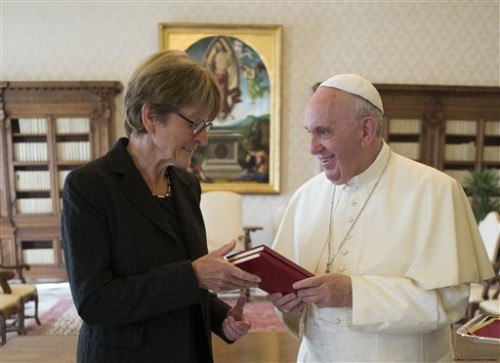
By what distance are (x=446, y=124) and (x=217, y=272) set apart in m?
5.29

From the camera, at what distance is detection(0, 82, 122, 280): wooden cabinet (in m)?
5.35

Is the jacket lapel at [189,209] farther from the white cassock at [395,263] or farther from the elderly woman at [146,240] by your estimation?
the white cassock at [395,263]

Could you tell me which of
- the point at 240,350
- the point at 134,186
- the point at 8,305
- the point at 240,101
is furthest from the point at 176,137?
the point at 240,101

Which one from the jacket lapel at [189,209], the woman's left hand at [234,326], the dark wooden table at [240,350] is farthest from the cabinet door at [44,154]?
the woman's left hand at [234,326]

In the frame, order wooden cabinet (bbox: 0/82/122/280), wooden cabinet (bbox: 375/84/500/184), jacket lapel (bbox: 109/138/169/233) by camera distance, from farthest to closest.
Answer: wooden cabinet (bbox: 375/84/500/184)
wooden cabinet (bbox: 0/82/122/280)
jacket lapel (bbox: 109/138/169/233)

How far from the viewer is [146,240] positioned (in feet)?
3.78

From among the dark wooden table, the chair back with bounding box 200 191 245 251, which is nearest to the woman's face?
the dark wooden table

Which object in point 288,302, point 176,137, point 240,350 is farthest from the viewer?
point 240,350

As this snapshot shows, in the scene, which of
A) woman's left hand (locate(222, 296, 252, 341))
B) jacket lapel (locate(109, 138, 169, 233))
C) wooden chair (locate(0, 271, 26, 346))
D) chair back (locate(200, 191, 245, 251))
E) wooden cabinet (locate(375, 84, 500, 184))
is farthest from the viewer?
wooden cabinet (locate(375, 84, 500, 184))

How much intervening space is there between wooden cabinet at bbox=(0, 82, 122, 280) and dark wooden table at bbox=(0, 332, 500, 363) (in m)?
3.35

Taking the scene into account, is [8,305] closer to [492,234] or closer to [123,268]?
[123,268]

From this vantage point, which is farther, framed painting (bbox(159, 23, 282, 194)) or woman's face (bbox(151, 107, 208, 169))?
framed painting (bbox(159, 23, 282, 194))

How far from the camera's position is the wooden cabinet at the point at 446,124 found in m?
5.46

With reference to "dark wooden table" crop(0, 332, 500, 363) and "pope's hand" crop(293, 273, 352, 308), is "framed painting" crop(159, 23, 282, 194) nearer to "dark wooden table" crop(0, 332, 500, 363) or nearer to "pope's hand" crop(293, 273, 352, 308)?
"dark wooden table" crop(0, 332, 500, 363)
